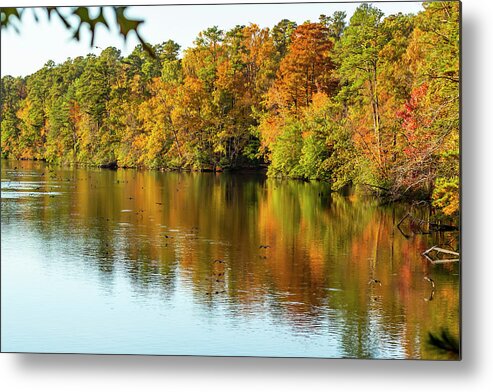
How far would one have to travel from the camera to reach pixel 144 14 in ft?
21.6

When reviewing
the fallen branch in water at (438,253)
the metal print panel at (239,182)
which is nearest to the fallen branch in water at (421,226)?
the metal print panel at (239,182)

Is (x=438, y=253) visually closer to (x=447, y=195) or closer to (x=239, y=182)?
(x=447, y=195)

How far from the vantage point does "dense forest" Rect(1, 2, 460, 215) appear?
7435mm

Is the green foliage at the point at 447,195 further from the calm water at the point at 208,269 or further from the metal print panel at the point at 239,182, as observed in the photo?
the calm water at the point at 208,269

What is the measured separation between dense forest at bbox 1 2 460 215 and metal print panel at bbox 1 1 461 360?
27 mm

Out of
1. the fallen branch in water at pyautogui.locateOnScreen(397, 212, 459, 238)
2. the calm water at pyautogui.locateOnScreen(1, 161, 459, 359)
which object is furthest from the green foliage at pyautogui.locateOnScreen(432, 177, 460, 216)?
the calm water at pyautogui.locateOnScreen(1, 161, 459, 359)

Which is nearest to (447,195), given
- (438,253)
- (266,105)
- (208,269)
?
(438,253)

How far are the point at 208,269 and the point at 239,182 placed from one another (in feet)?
3.92

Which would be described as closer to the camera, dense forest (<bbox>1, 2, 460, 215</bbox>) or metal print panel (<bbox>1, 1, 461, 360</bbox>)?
metal print panel (<bbox>1, 1, 461, 360</bbox>)

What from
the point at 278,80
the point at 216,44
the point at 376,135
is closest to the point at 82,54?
the point at 216,44

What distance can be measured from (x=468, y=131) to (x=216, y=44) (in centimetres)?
294

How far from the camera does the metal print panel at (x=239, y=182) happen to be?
6684 mm

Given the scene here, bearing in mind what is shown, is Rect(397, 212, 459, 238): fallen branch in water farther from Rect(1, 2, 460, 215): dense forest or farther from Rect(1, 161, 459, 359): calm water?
Rect(1, 2, 460, 215): dense forest

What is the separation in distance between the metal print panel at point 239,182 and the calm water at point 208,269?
1.1 inches
